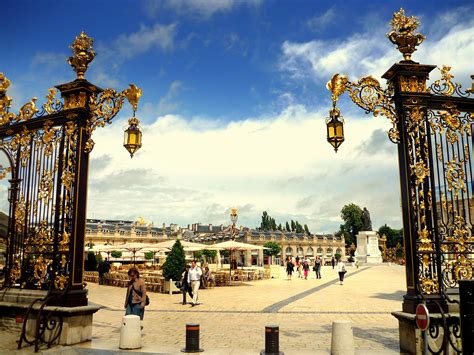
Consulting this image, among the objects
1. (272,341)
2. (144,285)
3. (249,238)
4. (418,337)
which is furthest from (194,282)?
(249,238)

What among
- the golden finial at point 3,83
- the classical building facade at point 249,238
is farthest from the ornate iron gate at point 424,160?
the classical building facade at point 249,238

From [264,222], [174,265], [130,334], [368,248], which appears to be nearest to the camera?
[130,334]

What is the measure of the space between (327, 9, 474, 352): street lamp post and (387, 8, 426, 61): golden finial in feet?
0.06

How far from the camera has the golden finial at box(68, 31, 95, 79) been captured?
1051 centimetres

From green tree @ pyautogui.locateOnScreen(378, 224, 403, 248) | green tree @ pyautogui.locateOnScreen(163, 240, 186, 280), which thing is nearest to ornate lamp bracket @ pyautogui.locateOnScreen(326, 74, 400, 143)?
green tree @ pyautogui.locateOnScreen(163, 240, 186, 280)

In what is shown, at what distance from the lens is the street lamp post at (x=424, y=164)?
335 inches

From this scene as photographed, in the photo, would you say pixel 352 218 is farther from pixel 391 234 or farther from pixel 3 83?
pixel 3 83

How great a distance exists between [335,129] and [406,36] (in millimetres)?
2399

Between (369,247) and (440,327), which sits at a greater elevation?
(369,247)

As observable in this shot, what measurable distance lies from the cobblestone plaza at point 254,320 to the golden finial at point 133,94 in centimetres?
548

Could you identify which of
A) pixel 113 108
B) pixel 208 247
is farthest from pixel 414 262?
pixel 208 247

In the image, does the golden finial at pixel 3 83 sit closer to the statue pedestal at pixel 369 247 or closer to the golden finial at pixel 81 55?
the golden finial at pixel 81 55

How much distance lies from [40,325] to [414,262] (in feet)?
25.9

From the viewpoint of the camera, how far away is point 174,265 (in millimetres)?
21766
